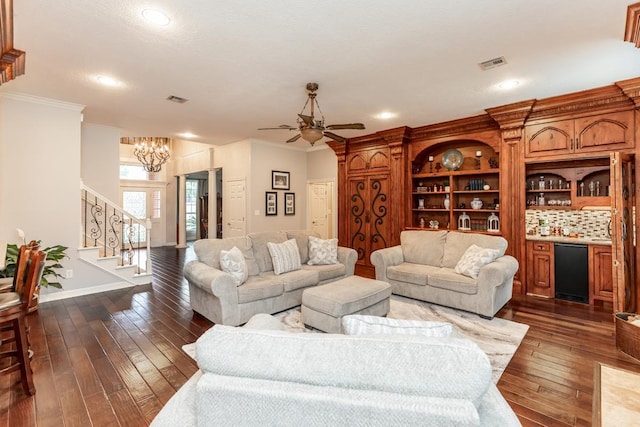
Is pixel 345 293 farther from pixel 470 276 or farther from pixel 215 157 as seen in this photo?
pixel 215 157

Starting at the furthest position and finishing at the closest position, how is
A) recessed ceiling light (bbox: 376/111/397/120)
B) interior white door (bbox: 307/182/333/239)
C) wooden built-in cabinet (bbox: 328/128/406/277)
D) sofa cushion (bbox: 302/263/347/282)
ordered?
interior white door (bbox: 307/182/333/239)
wooden built-in cabinet (bbox: 328/128/406/277)
recessed ceiling light (bbox: 376/111/397/120)
sofa cushion (bbox: 302/263/347/282)

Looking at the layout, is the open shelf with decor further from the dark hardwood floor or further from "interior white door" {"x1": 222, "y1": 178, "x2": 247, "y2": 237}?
"interior white door" {"x1": 222, "y1": 178, "x2": 247, "y2": 237}

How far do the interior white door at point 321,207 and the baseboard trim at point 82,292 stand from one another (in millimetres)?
4274

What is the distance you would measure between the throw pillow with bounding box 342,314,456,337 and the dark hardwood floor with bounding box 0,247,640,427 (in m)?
1.35

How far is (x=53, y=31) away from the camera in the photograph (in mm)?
2641

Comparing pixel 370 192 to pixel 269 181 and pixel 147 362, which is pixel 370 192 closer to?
pixel 269 181

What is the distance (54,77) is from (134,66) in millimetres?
1149

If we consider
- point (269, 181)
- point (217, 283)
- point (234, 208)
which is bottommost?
point (217, 283)

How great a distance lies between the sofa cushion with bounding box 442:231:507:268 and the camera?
4.07 meters

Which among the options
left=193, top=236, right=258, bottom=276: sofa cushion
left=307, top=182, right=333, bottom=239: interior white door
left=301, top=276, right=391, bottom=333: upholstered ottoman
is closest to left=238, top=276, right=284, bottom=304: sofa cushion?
left=193, top=236, right=258, bottom=276: sofa cushion

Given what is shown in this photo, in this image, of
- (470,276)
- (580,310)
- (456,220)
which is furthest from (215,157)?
(580,310)

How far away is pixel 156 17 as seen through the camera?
243cm

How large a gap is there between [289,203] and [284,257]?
3562 millimetres

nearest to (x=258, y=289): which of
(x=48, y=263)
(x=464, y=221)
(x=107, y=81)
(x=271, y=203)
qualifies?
(x=107, y=81)
